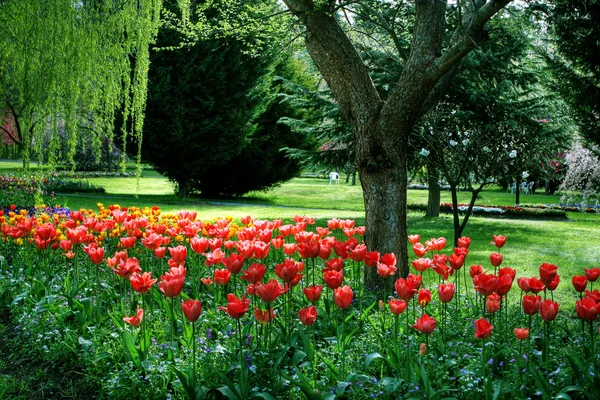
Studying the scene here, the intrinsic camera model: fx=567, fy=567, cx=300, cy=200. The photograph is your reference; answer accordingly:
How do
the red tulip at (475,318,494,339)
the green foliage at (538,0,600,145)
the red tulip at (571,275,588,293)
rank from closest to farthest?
the red tulip at (475,318,494,339), the red tulip at (571,275,588,293), the green foliage at (538,0,600,145)

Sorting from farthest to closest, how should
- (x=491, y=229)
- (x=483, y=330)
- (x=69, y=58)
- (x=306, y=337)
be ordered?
(x=491, y=229)
(x=69, y=58)
(x=306, y=337)
(x=483, y=330)

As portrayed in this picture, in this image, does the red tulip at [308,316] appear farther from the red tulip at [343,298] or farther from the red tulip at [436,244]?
the red tulip at [436,244]

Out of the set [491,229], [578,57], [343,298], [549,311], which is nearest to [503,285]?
[549,311]

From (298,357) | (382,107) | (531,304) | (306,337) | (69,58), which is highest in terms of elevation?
(69,58)

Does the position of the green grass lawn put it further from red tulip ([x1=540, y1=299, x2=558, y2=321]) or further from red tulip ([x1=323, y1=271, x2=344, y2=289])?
red tulip ([x1=323, y1=271, x2=344, y2=289])

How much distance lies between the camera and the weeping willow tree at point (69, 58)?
4.29m

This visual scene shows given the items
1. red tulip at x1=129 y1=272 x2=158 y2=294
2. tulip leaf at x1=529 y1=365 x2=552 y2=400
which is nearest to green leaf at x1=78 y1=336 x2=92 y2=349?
red tulip at x1=129 y1=272 x2=158 y2=294

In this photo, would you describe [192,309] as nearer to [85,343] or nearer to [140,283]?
[140,283]

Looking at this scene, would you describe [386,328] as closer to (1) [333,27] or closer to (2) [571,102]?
(1) [333,27]

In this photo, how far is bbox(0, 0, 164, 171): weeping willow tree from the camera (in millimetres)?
4293

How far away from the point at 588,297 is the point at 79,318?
309 centimetres

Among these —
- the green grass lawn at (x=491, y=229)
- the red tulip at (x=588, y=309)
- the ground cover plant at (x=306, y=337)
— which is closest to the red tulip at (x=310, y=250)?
the ground cover plant at (x=306, y=337)

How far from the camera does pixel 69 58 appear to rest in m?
4.32

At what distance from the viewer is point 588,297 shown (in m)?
2.66
